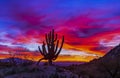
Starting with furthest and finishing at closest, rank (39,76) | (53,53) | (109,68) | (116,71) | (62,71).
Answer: (109,68) → (116,71) → (53,53) → (62,71) → (39,76)

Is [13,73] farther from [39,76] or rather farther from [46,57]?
[46,57]

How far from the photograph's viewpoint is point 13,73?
13734 millimetres

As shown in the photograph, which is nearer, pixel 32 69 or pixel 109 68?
pixel 32 69

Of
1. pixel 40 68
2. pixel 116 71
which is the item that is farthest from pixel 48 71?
pixel 116 71

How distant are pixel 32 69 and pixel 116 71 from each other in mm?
18105

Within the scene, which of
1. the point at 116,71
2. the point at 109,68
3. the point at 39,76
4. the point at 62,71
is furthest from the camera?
the point at 109,68

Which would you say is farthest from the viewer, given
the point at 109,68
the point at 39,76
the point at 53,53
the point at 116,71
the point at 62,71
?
the point at 109,68

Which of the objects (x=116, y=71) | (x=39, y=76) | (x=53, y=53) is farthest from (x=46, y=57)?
(x=39, y=76)

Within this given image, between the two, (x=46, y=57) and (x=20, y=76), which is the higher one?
(x=46, y=57)

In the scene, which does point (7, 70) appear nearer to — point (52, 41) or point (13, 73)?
point (13, 73)

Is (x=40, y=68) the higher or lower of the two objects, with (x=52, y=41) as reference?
lower

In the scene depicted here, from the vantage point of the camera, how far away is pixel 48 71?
13531mm

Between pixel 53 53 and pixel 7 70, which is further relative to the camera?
pixel 53 53

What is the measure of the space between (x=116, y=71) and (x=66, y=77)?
1772cm
